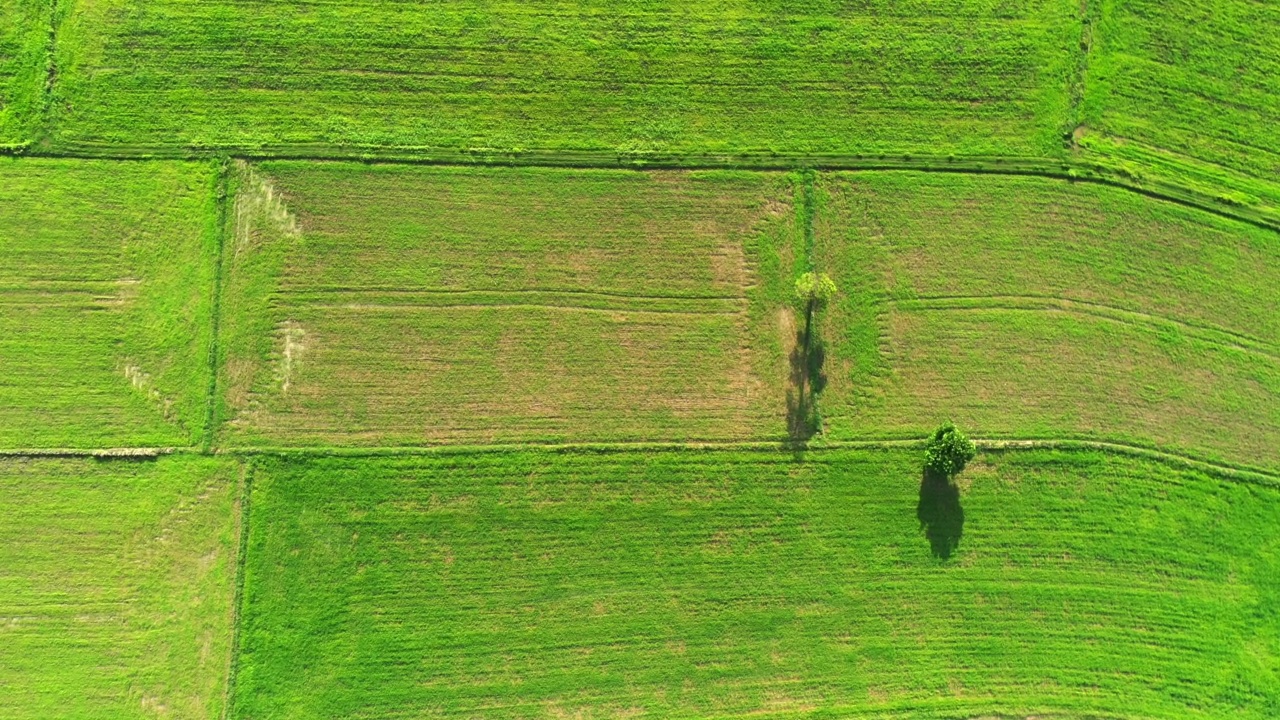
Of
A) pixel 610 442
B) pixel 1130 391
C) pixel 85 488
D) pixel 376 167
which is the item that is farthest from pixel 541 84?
pixel 1130 391

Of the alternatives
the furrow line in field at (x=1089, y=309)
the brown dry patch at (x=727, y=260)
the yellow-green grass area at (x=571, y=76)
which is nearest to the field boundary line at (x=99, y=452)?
the yellow-green grass area at (x=571, y=76)

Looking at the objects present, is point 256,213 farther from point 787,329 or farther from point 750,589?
point 750,589

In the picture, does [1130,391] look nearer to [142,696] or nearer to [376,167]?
[376,167]

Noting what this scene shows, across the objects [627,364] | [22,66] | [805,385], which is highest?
[22,66]

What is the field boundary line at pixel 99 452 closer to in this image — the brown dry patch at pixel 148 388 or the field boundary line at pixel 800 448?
the brown dry patch at pixel 148 388

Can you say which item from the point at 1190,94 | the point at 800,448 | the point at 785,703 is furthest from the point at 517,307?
the point at 1190,94

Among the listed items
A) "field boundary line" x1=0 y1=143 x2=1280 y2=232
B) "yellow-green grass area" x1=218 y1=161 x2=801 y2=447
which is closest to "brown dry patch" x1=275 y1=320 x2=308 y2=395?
"yellow-green grass area" x1=218 y1=161 x2=801 y2=447

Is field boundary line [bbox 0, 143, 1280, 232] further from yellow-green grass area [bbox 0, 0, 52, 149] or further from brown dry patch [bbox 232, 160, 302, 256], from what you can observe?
yellow-green grass area [bbox 0, 0, 52, 149]
